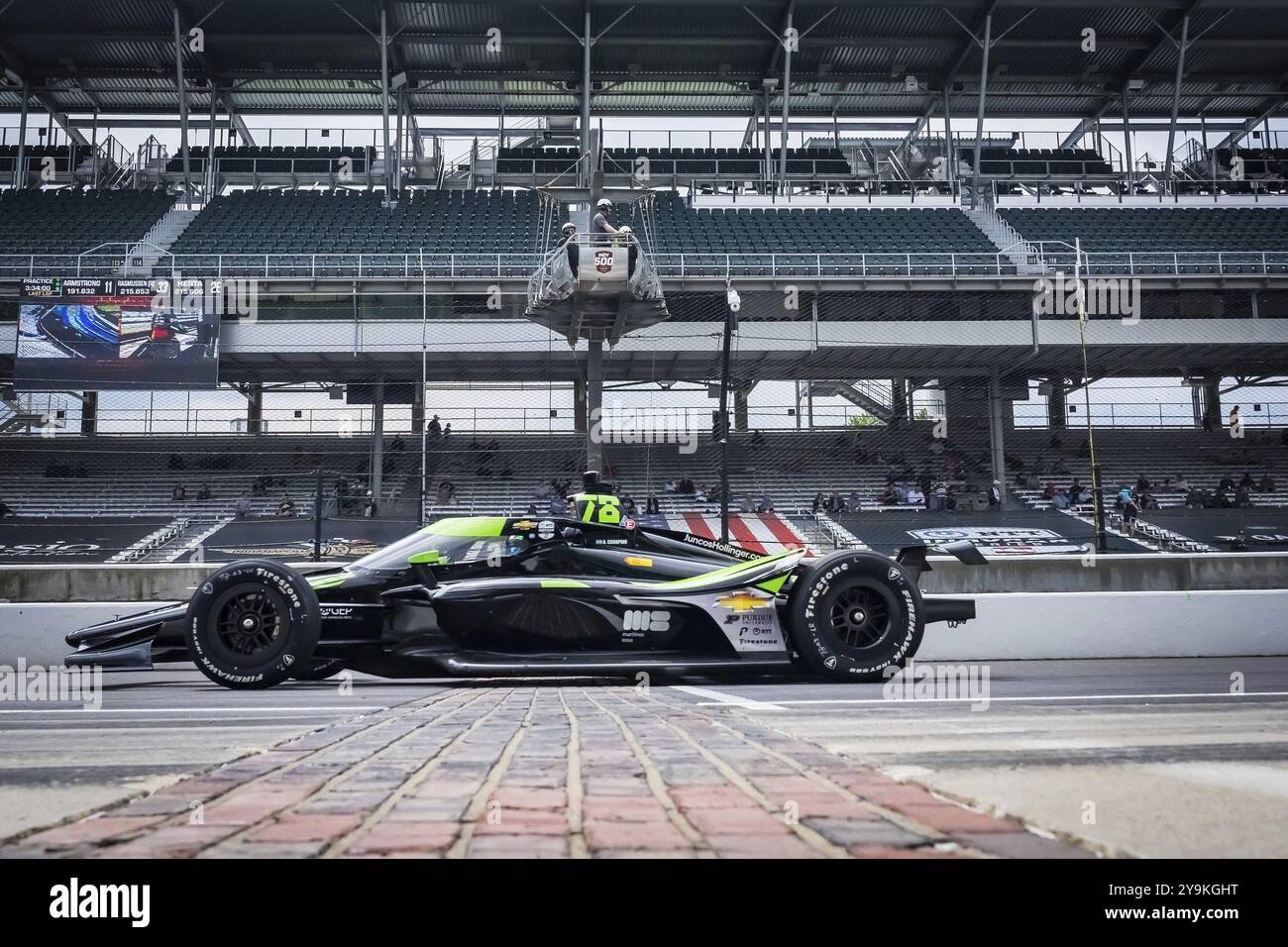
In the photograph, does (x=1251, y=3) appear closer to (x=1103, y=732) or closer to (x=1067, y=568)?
(x=1067, y=568)

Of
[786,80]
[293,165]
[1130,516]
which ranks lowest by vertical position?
[1130,516]

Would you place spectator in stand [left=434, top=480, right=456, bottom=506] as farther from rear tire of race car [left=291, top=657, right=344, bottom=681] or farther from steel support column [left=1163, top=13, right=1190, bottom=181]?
steel support column [left=1163, top=13, right=1190, bottom=181]

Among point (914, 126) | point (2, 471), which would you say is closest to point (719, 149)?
point (914, 126)

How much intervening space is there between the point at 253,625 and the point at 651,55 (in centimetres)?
2905

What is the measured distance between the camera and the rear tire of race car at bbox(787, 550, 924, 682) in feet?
19.7

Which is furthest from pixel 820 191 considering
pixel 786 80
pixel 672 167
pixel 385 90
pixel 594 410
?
pixel 594 410

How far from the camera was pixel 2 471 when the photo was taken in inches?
699

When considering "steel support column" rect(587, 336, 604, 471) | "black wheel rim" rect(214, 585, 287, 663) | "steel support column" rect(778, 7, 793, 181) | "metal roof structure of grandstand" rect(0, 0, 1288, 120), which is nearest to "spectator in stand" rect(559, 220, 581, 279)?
"steel support column" rect(587, 336, 604, 471)

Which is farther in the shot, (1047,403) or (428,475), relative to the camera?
(1047,403)

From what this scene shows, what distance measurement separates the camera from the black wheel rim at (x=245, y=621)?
599 cm

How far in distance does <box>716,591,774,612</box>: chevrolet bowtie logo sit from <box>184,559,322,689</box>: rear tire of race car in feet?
7.95

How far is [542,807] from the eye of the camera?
2076 millimetres

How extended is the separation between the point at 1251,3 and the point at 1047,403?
15261mm

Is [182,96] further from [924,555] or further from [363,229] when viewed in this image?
[924,555]
